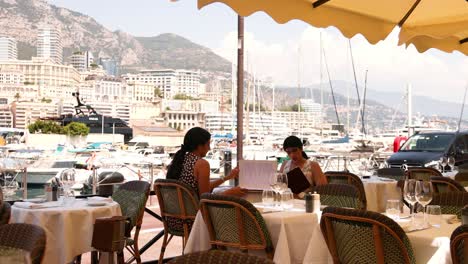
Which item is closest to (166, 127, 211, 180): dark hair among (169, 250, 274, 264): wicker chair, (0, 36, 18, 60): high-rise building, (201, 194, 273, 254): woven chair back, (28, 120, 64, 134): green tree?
(201, 194, 273, 254): woven chair back

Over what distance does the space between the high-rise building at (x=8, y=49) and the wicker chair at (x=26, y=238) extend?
122597mm

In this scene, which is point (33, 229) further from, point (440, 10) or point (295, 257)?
point (440, 10)

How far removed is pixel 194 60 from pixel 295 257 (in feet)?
518

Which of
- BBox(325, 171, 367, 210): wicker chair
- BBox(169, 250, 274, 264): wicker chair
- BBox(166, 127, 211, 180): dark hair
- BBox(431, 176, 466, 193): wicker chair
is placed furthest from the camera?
BBox(325, 171, 367, 210): wicker chair

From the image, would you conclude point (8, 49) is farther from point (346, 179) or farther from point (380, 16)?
point (380, 16)

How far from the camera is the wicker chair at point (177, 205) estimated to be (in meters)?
5.07

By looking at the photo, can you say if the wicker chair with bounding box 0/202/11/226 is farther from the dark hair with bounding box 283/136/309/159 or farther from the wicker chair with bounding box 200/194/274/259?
the dark hair with bounding box 283/136/309/159

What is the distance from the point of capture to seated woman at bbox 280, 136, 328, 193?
559cm

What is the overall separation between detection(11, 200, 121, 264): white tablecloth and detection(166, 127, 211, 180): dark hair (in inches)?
38.5

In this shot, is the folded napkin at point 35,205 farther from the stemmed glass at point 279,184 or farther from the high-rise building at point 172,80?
the high-rise building at point 172,80

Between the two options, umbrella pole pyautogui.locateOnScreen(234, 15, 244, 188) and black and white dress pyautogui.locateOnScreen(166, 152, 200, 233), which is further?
umbrella pole pyautogui.locateOnScreen(234, 15, 244, 188)

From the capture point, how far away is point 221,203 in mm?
3818

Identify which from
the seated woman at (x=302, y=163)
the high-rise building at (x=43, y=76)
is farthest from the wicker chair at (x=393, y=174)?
the high-rise building at (x=43, y=76)

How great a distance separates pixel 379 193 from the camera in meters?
6.88
